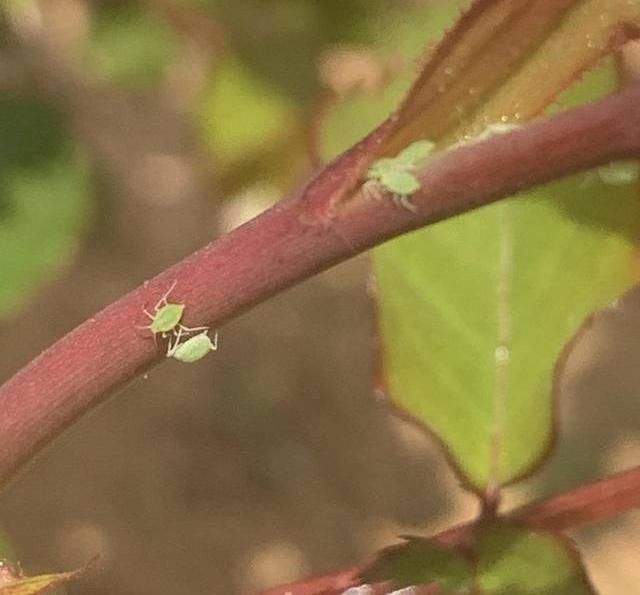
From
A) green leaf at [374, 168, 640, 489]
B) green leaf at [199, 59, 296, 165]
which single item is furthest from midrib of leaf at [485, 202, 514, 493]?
green leaf at [199, 59, 296, 165]

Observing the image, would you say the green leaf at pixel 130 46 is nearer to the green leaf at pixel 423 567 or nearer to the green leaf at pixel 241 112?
the green leaf at pixel 241 112

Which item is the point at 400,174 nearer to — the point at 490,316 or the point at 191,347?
the point at 191,347

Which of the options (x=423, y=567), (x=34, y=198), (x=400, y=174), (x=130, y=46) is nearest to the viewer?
(x=400, y=174)

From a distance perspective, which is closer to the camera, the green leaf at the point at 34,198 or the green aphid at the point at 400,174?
the green aphid at the point at 400,174

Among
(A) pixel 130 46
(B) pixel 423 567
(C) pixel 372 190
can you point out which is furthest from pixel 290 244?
(A) pixel 130 46

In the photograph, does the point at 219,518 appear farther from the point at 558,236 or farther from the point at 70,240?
the point at 558,236

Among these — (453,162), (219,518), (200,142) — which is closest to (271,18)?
(200,142)

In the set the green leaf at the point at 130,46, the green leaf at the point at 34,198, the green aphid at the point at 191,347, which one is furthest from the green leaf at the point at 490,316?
the green leaf at the point at 130,46
